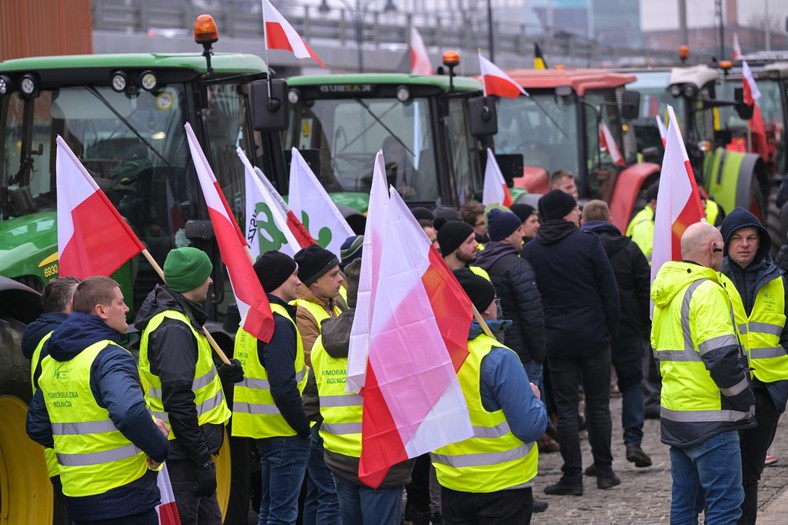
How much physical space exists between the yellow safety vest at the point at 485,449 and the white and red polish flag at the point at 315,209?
3373 millimetres

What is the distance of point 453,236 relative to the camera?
732 cm

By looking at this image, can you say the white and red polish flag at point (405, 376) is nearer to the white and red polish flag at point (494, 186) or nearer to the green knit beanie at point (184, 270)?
the green knit beanie at point (184, 270)

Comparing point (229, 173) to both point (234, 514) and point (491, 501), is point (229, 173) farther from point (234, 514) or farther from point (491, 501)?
point (491, 501)

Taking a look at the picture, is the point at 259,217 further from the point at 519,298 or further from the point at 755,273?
the point at 755,273

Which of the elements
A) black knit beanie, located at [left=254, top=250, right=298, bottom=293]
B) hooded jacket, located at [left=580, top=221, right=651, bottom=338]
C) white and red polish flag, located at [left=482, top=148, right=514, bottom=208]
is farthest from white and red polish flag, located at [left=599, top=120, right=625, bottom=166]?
black knit beanie, located at [left=254, top=250, right=298, bottom=293]

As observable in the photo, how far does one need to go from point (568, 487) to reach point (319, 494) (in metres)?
2.31

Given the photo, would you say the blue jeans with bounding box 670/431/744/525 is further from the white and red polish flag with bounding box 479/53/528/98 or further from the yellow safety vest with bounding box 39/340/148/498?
the white and red polish flag with bounding box 479/53/528/98

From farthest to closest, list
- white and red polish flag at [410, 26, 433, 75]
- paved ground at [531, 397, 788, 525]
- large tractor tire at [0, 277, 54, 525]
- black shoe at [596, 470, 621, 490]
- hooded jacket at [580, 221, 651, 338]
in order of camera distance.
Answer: white and red polish flag at [410, 26, 433, 75], hooded jacket at [580, 221, 651, 338], black shoe at [596, 470, 621, 490], paved ground at [531, 397, 788, 525], large tractor tire at [0, 277, 54, 525]

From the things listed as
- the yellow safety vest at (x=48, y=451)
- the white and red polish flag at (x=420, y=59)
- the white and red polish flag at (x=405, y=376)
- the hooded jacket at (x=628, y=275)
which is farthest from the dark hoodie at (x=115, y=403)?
the white and red polish flag at (x=420, y=59)

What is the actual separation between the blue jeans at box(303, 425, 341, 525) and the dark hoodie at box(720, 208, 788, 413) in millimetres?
2239

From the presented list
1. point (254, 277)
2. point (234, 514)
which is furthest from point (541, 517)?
point (254, 277)

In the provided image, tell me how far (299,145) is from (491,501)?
6628mm

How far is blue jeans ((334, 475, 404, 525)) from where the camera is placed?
5656 mm

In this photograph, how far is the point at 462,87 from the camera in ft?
38.8
